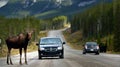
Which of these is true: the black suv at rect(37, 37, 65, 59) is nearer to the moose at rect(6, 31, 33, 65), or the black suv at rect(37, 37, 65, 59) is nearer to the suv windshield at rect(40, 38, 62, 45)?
the suv windshield at rect(40, 38, 62, 45)

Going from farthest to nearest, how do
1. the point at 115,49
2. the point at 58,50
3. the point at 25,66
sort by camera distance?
the point at 115,49 < the point at 58,50 < the point at 25,66

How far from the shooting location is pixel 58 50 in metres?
36.5

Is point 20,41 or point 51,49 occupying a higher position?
point 20,41

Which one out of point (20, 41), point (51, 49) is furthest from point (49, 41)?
point (20, 41)

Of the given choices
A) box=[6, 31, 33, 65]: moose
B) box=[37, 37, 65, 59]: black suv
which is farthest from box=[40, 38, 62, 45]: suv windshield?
box=[6, 31, 33, 65]: moose

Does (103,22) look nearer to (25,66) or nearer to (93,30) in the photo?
(93,30)

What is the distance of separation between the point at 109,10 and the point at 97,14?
1865cm

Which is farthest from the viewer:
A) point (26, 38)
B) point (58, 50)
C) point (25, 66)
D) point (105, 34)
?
point (105, 34)

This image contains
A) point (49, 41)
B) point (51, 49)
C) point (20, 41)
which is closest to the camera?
point (20, 41)

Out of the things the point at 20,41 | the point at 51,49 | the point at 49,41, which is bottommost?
the point at 51,49

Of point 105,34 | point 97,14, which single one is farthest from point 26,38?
point 97,14

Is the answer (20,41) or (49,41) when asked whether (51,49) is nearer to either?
(49,41)

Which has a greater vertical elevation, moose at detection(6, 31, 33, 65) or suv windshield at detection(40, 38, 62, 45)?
suv windshield at detection(40, 38, 62, 45)

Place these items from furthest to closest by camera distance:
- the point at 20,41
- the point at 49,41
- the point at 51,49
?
the point at 49,41, the point at 51,49, the point at 20,41
